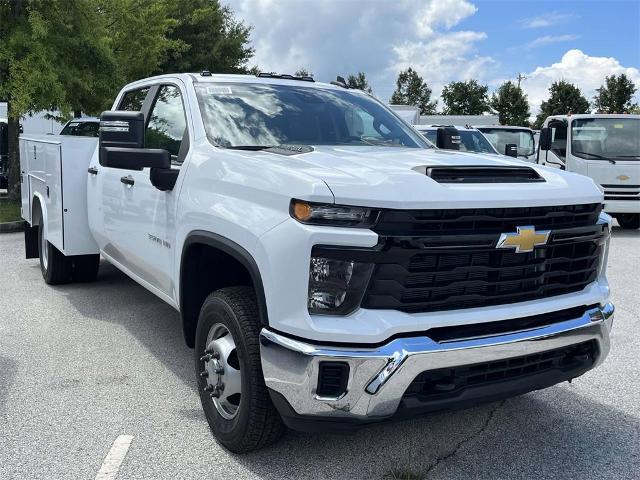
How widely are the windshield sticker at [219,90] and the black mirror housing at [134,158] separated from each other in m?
0.71

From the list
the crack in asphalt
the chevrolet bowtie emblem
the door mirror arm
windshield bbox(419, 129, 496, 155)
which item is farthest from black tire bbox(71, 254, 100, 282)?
windshield bbox(419, 129, 496, 155)

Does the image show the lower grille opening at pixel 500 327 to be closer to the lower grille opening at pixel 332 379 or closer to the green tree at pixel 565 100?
the lower grille opening at pixel 332 379

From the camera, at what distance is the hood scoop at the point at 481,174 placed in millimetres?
2910

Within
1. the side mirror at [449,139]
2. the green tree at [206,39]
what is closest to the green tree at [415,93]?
the green tree at [206,39]

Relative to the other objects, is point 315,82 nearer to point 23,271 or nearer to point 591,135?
point 23,271

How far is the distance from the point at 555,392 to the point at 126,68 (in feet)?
53.2

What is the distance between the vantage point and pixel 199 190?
354cm

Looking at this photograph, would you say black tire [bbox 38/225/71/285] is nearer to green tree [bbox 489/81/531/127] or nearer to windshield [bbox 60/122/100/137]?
windshield [bbox 60/122/100/137]

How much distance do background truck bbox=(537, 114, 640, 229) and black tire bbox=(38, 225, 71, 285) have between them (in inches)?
350

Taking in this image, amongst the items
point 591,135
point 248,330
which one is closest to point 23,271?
point 248,330

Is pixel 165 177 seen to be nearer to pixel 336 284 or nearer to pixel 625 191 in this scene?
pixel 336 284

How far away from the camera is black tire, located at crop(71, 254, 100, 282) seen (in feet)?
22.1

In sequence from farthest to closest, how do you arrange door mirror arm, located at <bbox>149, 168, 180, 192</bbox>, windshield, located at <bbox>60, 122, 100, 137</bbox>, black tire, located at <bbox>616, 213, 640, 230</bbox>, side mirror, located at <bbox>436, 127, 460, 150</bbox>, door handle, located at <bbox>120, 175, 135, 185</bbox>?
windshield, located at <bbox>60, 122, 100, 137</bbox> < black tire, located at <bbox>616, 213, 640, 230</bbox> < side mirror, located at <bbox>436, 127, 460, 150</bbox> < door handle, located at <bbox>120, 175, 135, 185</bbox> < door mirror arm, located at <bbox>149, 168, 180, 192</bbox>

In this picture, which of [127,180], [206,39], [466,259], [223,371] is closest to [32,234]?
[127,180]
